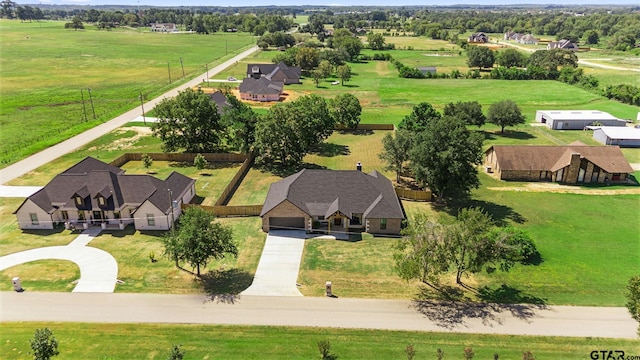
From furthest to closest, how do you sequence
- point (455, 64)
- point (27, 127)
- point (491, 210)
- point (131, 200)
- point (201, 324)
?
point (455, 64) < point (27, 127) < point (491, 210) < point (131, 200) < point (201, 324)

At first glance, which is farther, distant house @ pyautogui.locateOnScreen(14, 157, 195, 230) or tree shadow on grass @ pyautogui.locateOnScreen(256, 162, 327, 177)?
tree shadow on grass @ pyautogui.locateOnScreen(256, 162, 327, 177)

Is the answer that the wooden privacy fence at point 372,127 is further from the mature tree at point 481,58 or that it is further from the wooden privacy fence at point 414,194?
the mature tree at point 481,58

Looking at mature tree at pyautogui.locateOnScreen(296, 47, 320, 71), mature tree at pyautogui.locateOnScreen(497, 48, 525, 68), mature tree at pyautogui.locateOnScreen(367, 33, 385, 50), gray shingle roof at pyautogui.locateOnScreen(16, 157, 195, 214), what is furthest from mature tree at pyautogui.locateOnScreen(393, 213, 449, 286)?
mature tree at pyautogui.locateOnScreen(367, 33, 385, 50)

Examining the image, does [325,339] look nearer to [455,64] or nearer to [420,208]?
[420,208]

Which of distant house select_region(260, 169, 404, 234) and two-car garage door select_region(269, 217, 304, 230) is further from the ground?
distant house select_region(260, 169, 404, 234)

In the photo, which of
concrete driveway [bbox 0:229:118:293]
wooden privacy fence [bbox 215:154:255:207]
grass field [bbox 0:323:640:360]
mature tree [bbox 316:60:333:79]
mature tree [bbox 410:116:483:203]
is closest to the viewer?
grass field [bbox 0:323:640:360]

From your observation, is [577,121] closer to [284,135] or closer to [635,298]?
[284,135]

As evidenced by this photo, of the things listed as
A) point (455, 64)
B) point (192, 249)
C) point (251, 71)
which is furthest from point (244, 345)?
point (455, 64)

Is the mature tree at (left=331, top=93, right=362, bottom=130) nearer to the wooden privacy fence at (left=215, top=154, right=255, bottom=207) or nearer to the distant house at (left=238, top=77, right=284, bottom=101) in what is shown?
the wooden privacy fence at (left=215, top=154, right=255, bottom=207)
